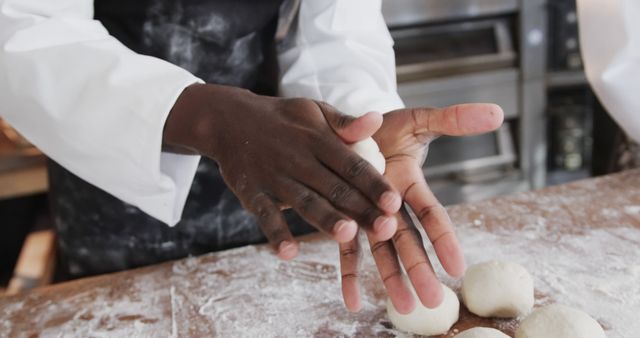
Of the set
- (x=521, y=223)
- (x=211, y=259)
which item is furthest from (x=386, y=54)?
(x=211, y=259)

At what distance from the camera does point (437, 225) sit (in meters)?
0.84

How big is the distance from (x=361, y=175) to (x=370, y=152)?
0.13 metres

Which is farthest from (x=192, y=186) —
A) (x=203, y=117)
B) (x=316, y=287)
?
(x=203, y=117)

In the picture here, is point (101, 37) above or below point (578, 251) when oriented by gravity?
above

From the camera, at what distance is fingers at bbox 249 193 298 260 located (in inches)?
28.2

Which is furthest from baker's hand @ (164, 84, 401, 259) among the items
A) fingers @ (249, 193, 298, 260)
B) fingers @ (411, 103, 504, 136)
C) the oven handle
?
the oven handle

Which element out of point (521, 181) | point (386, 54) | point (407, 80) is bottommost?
point (521, 181)

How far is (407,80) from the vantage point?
2.23 meters

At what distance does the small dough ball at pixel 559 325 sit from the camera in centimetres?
89

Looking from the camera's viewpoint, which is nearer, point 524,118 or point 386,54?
point 386,54

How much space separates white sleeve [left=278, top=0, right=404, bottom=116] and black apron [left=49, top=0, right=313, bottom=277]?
0.29 feet

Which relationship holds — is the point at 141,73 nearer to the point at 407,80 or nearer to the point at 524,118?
the point at 407,80

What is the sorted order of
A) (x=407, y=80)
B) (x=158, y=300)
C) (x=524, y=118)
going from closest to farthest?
(x=158, y=300) < (x=407, y=80) < (x=524, y=118)

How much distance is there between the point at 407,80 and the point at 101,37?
1384mm
